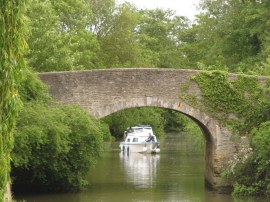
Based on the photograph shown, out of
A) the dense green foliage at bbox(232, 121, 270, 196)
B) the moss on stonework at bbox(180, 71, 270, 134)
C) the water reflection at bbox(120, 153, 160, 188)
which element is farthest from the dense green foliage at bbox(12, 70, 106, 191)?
the dense green foliage at bbox(232, 121, 270, 196)

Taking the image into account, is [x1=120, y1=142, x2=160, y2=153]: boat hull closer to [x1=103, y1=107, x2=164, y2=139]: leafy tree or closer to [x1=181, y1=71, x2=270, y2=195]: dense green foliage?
[x1=103, y1=107, x2=164, y2=139]: leafy tree

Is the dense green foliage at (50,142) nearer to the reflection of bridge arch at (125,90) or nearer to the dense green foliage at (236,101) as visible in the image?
the reflection of bridge arch at (125,90)

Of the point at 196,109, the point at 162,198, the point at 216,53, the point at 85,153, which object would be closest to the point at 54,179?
the point at 85,153

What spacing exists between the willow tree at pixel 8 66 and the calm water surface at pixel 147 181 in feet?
30.7

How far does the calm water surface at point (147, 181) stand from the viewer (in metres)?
18.1

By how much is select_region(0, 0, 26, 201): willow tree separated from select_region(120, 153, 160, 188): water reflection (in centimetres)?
1236

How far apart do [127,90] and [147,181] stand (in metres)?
3.68

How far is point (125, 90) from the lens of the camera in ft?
63.8

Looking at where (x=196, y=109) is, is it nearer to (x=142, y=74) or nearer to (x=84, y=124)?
(x=142, y=74)

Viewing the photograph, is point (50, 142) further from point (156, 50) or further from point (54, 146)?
point (156, 50)

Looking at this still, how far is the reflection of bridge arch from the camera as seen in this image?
19172mm

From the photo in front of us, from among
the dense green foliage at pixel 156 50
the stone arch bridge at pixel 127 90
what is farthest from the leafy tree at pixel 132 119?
the stone arch bridge at pixel 127 90

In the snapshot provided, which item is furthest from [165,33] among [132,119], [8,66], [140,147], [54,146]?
[8,66]

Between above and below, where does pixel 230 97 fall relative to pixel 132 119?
below
